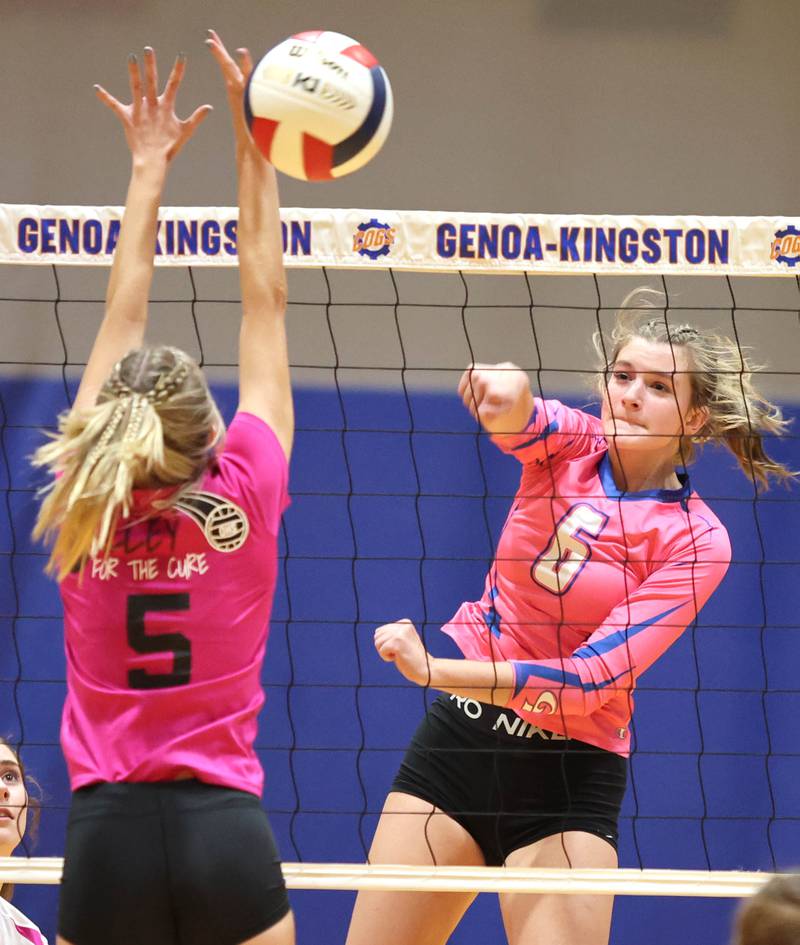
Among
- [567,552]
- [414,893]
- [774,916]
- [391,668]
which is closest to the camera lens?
[774,916]

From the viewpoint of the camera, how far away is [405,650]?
2861 millimetres

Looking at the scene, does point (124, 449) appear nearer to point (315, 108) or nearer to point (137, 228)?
point (137, 228)

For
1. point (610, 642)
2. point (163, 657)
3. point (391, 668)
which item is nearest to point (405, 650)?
point (610, 642)

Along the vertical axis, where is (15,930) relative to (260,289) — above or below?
below

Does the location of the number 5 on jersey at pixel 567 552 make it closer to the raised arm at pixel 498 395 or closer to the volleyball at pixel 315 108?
the raised arm at pixel 498 395

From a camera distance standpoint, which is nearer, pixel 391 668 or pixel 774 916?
pixel 774 916

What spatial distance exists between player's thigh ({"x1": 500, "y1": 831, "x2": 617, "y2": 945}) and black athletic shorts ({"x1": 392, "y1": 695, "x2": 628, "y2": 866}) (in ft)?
0.09

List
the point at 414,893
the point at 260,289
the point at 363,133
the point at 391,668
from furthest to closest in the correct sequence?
the point at 391,668
the point at 414,893
the point at 363,133
the point at 260,289

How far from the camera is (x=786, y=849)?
505 centimetres

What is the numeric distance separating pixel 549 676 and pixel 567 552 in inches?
14.3

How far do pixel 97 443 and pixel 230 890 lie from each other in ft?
2.42

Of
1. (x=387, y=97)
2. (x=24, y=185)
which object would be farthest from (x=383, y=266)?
(x=24, y=185)

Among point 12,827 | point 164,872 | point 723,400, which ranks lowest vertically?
point 12,827

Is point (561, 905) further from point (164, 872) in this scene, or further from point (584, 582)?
point (164, 872)
